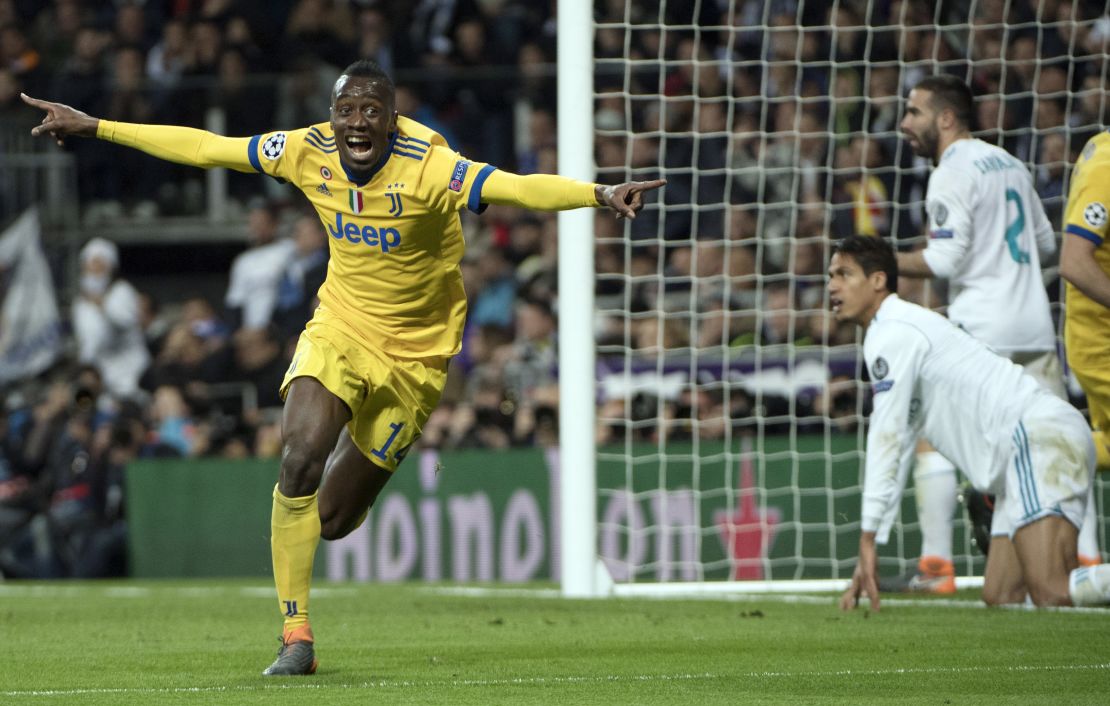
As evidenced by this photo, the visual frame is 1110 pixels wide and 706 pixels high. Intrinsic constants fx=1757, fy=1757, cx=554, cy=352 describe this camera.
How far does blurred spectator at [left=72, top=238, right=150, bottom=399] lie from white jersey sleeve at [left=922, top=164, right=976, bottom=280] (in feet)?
32.0

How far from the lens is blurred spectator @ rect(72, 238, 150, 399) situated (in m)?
16.5

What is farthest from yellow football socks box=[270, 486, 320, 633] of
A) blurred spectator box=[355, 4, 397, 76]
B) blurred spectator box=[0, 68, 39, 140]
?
blurred spectator box=[0, 68, 39, 140]

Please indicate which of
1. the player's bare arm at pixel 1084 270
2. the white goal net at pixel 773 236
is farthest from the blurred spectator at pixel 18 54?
the player's bare arm at pixel 1084 270

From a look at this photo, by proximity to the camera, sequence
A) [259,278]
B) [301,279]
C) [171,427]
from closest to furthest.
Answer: [171,427], [301,279], [259,278]

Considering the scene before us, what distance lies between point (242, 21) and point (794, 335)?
8.47 m

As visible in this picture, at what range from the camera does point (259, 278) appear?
1634 centimetres

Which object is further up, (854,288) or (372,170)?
(372,170)

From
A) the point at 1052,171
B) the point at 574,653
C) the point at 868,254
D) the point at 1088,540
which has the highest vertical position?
the point at 1052,171

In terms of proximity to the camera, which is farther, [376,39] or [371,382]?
[376,39]

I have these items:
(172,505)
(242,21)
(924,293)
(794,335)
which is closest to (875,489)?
(924,293)

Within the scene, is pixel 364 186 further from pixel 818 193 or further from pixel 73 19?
pixel 73 19

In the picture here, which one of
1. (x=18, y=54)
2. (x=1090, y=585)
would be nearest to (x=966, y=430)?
(x=1090, y=585)

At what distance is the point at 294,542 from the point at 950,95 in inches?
166

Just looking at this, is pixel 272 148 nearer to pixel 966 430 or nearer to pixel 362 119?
pixel 362 119
